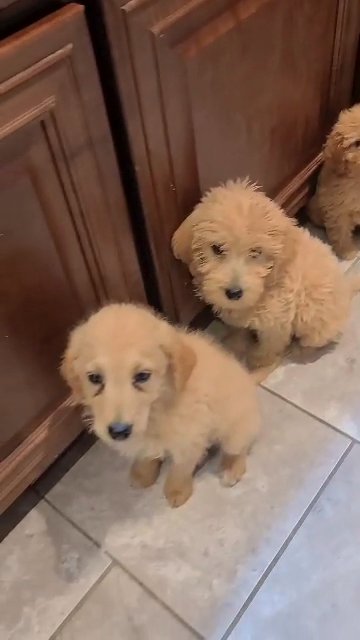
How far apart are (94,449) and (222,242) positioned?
0.55 metres

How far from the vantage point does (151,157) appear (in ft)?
3.66

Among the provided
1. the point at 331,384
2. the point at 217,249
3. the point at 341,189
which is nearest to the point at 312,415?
the point at 331,384

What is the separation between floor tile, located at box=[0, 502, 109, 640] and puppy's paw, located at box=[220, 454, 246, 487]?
0.28 metres

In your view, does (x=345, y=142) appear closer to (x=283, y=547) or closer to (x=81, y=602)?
(x=283, y=547)

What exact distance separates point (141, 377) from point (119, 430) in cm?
9

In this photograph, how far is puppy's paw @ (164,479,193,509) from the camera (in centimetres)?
134

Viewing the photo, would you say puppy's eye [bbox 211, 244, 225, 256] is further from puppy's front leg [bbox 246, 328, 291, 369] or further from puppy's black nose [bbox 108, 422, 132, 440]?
puppy's black nose [bbox 108, 422, 132, 440]

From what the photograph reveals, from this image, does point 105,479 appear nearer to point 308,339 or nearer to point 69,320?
point 69,320

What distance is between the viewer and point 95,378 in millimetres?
1039

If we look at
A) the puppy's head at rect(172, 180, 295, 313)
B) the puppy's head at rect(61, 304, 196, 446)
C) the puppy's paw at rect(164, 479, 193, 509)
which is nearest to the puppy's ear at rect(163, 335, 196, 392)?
the puppy's head at rect(61, 304, 196, 446)

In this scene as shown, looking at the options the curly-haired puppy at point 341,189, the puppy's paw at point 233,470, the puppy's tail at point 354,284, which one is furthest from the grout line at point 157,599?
the curly-haired puppy at point 341,189

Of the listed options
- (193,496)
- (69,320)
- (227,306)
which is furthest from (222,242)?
(193,496)

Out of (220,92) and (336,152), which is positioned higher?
(220,92)

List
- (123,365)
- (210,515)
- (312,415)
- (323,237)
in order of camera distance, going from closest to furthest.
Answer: (123,365) < (210,515) < (312,415) < (323,237)
